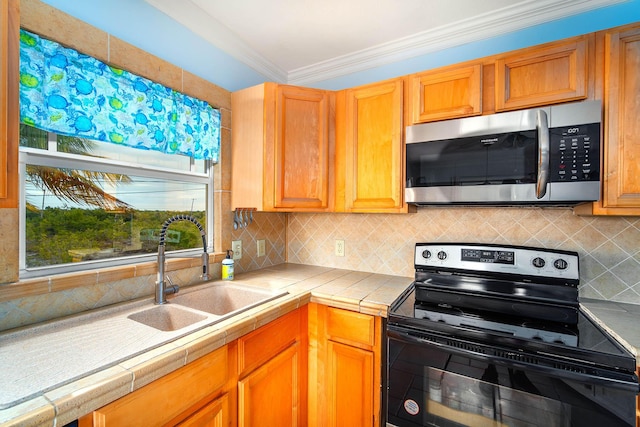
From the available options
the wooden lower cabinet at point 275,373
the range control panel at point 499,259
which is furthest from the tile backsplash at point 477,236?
the wooden lower cabinet at point 275,373

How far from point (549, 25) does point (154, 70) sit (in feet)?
7.14

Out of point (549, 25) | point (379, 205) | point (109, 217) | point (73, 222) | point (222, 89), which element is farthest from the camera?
point (222, 89)

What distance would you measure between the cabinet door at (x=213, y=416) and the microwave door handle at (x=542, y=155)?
161 cm

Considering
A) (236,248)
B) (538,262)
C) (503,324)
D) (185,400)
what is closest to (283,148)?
(236,248)

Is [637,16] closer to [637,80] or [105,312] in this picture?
[637,80]

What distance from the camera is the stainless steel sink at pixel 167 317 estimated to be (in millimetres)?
1297

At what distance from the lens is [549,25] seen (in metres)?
1.63

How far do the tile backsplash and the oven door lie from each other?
733 mm

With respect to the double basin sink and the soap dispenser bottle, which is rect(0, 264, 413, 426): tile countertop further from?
the soap dispenser bottle

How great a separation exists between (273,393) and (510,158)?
5.21 feet

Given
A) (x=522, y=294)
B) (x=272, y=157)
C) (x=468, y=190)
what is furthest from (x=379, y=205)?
(x=522, y=294)

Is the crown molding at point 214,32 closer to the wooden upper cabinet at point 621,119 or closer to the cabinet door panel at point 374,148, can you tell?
the cabinet door panel at point 374,148

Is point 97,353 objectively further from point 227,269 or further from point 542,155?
point 542,155

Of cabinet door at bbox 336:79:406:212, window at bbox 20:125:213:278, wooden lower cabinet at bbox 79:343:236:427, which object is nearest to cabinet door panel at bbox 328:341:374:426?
wooden lower cabinet at bbox 79:343:236:427
